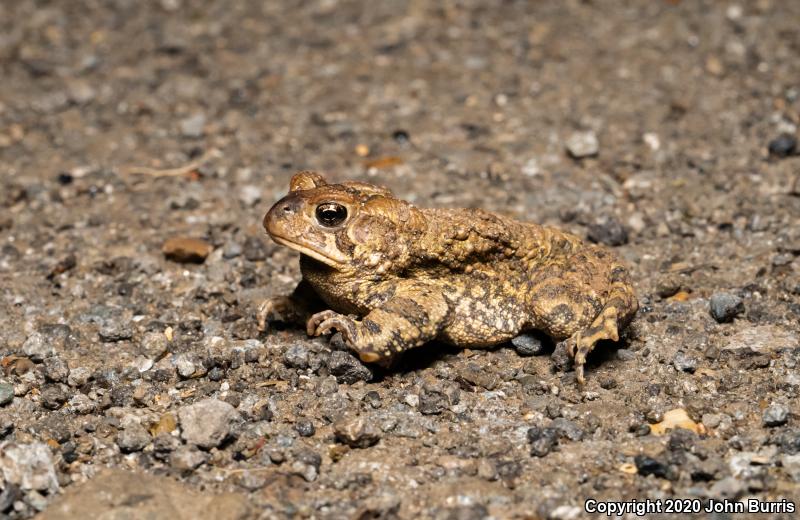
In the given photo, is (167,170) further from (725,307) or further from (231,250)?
(725,307)

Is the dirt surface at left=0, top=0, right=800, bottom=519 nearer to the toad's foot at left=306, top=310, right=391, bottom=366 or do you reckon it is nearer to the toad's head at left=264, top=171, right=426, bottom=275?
the toad's foot at left=306, top=310, right=391, bottom=366

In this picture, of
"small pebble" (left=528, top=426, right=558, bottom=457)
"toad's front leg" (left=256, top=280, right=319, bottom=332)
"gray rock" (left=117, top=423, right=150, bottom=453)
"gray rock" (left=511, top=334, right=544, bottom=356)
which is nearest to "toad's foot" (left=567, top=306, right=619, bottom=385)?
"gray rock" (left=511, top=334, right=544, bottom=356)

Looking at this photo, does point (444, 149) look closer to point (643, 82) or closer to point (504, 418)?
point (643, 82)

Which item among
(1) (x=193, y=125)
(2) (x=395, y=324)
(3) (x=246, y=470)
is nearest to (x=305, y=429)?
(3) (x=246, y=470)

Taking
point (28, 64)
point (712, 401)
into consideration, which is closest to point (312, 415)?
point (712, 401)

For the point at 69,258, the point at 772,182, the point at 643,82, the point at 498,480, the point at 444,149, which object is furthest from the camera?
the point at 643,82

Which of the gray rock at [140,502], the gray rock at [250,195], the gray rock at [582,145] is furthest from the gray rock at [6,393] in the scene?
the gray rock at [582,145]
